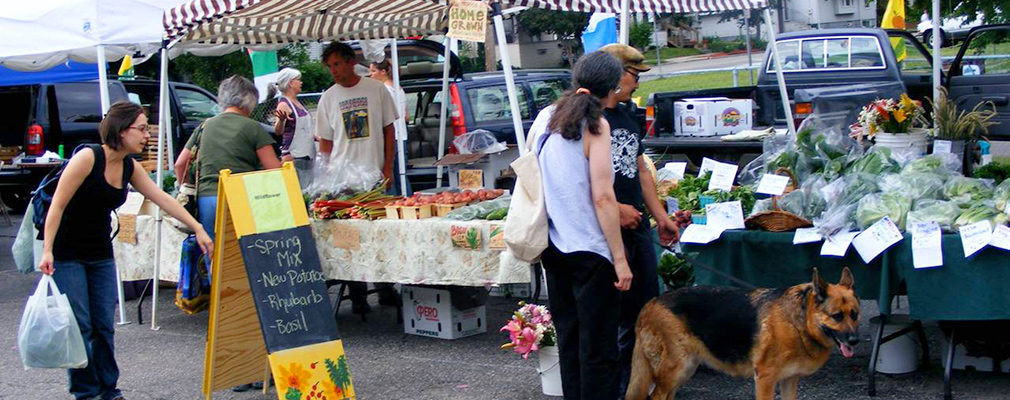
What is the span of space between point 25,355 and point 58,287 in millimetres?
353

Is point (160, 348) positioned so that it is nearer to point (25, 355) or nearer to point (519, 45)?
point (25, 355)

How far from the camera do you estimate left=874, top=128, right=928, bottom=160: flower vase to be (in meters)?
6.55

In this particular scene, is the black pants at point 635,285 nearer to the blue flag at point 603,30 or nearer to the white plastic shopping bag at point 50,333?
the white plastic shopping bag at point 50,333

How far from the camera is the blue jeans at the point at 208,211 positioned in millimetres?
6246

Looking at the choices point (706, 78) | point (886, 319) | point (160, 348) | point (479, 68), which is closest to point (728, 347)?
point (886, 319)

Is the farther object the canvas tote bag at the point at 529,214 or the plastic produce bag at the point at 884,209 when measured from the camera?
the plastic produce bag at the point at 884,209

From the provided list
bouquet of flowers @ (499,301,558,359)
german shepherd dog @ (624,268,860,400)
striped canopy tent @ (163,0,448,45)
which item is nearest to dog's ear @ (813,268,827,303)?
german shepherd dog @ (624,268,860,400)

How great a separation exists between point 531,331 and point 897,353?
1910mm

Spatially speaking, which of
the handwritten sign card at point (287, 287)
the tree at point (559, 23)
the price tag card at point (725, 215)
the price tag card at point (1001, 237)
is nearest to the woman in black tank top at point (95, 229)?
the handwritten sign card at point (287, 287)

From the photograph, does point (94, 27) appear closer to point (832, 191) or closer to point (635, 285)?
point (635, 285)

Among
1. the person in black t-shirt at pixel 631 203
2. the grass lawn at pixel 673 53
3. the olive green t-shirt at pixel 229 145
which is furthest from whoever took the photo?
the grass lawn at pixel 673 53

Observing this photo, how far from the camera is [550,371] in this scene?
5.35 meters

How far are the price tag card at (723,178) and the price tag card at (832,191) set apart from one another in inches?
21.1

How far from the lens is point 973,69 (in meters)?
12.8
